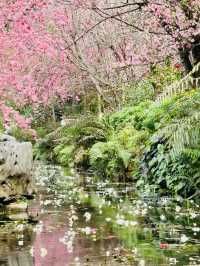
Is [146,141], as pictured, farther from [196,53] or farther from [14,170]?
[14,170]

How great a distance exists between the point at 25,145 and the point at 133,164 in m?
5.58

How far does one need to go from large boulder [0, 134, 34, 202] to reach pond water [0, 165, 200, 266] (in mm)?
430

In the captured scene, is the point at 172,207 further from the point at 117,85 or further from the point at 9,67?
the point at 117,85

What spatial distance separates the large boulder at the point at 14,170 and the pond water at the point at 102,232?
1.41ft

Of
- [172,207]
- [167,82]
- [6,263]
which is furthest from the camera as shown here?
[167,82]

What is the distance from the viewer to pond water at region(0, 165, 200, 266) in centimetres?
754

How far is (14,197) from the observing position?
1221 cm

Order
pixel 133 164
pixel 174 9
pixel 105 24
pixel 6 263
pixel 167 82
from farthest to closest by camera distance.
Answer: pixel 105 24 < pixel 167 82 < pixel 133 164 < pixel 174 9 < pixel 6 263

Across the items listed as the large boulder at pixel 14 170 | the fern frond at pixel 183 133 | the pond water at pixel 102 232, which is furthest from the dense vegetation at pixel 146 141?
the large boulder at pixel 14 170

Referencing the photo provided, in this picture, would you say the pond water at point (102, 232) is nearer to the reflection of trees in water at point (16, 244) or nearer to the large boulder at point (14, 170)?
the reflection of trees in water at point (16, 244)

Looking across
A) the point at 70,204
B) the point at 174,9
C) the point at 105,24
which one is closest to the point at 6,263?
the point at 70,204

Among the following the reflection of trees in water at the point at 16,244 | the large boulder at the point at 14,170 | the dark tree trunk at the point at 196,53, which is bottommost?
the reflection of trees in water at the point at 16,244

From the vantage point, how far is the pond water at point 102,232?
24.7 ft

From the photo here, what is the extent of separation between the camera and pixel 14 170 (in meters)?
12.3
